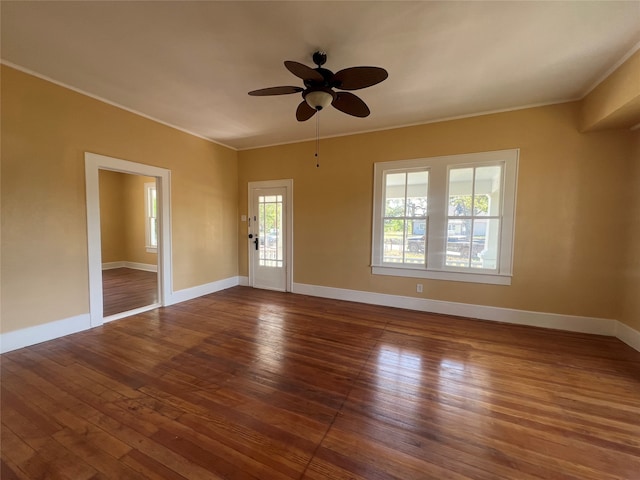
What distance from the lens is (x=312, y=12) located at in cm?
181

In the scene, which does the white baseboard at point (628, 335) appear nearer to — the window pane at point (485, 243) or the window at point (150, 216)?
the window pane at point (485, 243)

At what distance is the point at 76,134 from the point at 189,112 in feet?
4.20

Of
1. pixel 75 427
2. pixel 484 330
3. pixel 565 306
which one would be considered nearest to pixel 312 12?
pixel 75 427

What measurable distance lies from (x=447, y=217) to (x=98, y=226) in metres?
4.62

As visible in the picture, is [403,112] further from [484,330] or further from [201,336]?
[201,336]

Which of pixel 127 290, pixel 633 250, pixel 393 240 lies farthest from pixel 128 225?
pixel 633 250

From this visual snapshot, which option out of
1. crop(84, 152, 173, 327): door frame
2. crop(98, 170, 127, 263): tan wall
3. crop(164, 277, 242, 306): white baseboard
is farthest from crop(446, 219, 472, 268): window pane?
crop(98, 170, 127, 263): tan wall

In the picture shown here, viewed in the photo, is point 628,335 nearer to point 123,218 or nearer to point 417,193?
point 417,193

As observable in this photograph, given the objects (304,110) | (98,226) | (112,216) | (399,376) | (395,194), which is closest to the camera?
(399,376)

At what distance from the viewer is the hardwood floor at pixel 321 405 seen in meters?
1.40

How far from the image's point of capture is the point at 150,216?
648 centimetres

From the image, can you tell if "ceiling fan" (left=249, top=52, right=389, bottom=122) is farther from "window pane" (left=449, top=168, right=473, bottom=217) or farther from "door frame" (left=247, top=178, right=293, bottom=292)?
"door frame" (left=247, top=178, right=293, bottom=292)

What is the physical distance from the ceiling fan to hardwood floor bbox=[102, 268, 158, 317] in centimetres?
375

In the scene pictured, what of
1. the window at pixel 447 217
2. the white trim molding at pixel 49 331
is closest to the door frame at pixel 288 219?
the window at pixel 447 217
